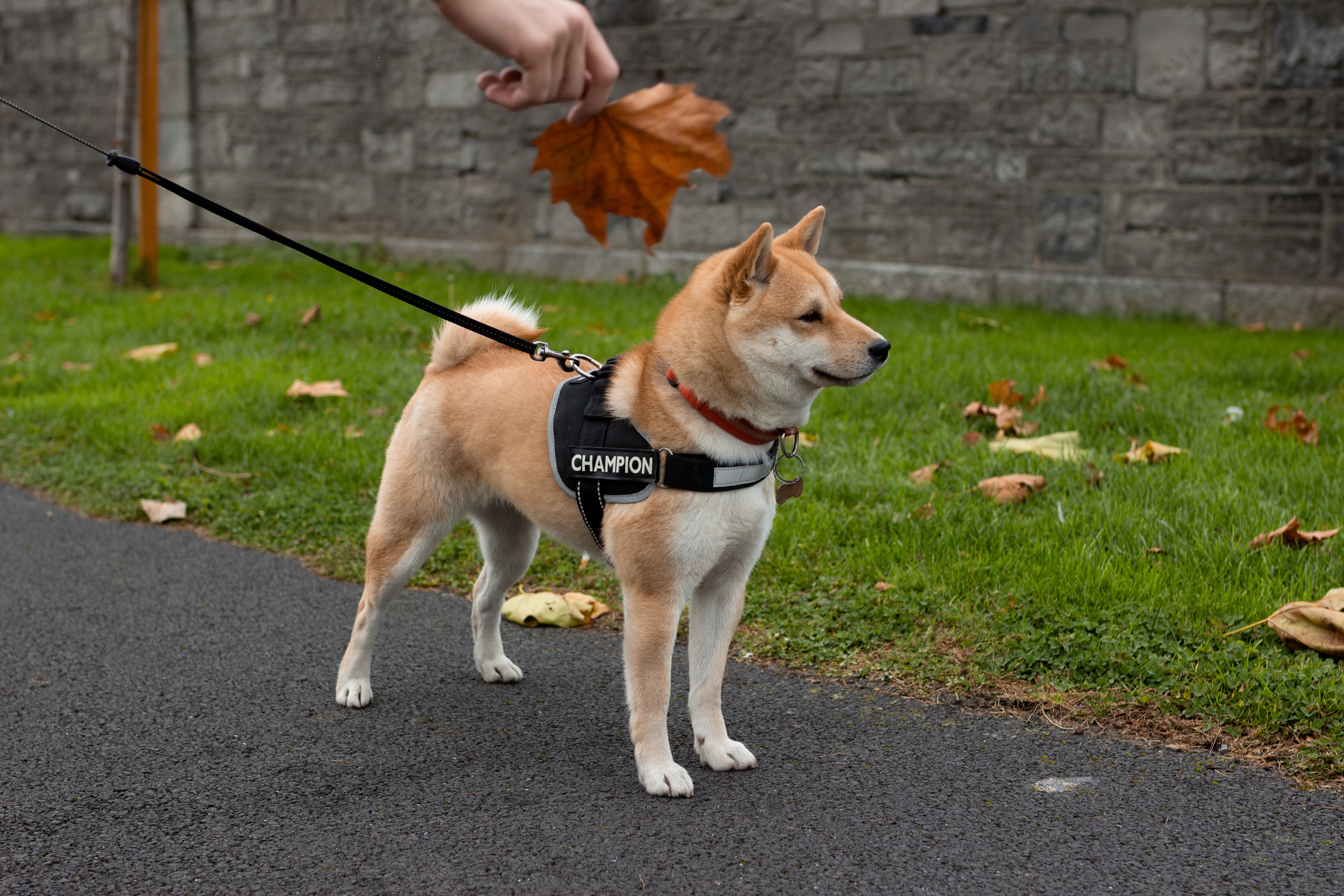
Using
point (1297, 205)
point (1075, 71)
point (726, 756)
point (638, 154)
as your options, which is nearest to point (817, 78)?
point (1075, 71)

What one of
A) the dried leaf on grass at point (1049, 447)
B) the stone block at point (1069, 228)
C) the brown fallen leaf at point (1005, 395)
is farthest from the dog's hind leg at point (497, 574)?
the stone block at point (1069, 228)

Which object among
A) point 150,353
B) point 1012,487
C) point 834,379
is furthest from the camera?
point 150,353

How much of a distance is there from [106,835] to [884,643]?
2252 mm

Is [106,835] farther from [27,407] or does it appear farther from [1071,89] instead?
[1071,89]

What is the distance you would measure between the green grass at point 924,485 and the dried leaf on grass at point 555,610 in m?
0.25

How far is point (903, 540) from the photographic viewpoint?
413cm

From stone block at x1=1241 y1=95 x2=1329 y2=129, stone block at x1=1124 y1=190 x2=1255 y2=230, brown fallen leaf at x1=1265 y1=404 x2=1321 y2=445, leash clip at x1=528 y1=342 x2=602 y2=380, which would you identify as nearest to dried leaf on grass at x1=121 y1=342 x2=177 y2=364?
leash clip at x1=528 y1=342 x2=602 y2=380

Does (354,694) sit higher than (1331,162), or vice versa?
(1331,162)

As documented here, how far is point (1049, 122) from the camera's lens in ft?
28.3

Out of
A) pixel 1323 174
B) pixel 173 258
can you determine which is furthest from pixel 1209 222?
pixel 173 258

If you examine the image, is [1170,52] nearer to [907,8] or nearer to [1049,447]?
[907,8]

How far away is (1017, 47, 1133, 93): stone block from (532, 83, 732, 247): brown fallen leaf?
22.0 feet

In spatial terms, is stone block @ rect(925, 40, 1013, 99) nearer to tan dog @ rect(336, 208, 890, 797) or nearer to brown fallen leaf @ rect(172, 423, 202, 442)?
brown fallen leaf @ rect(172, 423, 202, 442)

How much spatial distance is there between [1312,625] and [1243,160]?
604 centimetres
